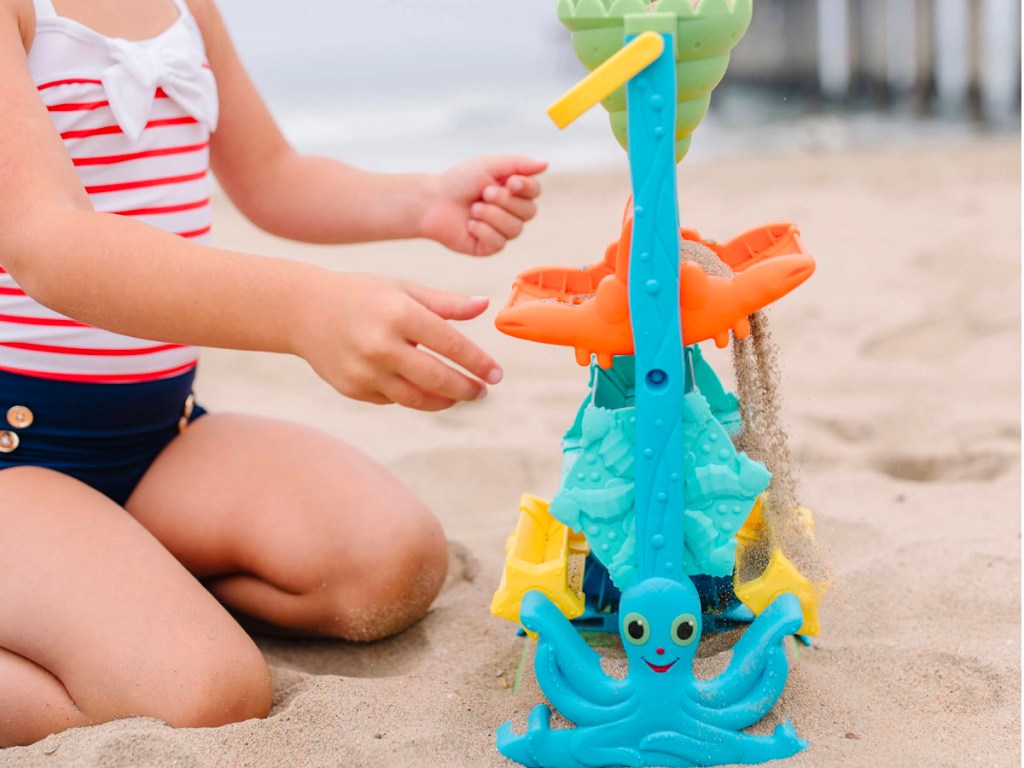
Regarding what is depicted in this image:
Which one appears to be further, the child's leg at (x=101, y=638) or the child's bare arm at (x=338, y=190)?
the child's bare arm at (x=338, y=190)

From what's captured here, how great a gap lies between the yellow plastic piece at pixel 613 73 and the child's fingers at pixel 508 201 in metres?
0.58

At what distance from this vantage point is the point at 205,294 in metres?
1.07

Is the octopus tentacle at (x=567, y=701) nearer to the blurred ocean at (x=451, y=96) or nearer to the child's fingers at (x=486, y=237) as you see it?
the child's fingers at (x=486, y=237)

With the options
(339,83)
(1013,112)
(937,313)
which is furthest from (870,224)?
(339,83)

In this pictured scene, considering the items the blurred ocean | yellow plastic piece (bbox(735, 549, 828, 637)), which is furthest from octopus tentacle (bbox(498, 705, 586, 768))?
the blurred ocean

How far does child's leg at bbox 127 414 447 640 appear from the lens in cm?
147

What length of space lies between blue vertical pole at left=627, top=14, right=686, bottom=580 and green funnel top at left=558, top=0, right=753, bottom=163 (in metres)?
0.03

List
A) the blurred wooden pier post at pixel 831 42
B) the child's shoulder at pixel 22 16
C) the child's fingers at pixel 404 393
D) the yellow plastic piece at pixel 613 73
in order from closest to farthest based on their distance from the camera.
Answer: the yellow plastic piece at pixel 613 73 → the child's fingers at pixel 404 393 → the child's shoulder at pixel 22 16 → the blurred wooden pier post at pixel 831 42

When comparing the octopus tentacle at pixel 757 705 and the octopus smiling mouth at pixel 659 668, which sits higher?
the octopus smiling mouth at pixel 659 668

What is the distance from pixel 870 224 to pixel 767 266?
8.93ft

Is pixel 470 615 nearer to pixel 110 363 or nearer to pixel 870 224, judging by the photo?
pixel 110 363

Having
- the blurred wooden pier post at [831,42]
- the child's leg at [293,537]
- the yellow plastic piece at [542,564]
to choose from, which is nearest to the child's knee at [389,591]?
the child's leg at [293,537]

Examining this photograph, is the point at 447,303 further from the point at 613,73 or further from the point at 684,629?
the point at 684,629

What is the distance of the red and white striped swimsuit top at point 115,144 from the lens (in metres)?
1.35
